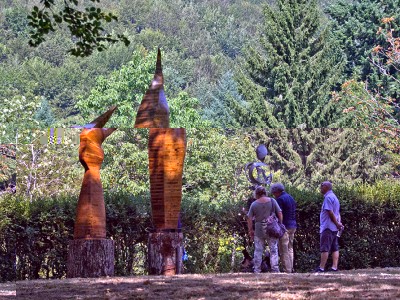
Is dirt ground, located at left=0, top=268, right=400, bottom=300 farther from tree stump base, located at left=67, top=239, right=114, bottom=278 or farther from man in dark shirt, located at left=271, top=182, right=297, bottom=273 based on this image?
man in dark shirt, located at left=271, top=182, right=297, bottom=273

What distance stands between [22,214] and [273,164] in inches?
211

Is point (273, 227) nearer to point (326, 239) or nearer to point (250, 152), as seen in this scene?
point (326, 239)

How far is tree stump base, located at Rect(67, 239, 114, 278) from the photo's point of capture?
50.8 feet

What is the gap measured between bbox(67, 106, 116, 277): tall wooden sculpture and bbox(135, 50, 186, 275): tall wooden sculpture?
2.33ft

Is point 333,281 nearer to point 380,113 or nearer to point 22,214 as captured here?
point 22,214

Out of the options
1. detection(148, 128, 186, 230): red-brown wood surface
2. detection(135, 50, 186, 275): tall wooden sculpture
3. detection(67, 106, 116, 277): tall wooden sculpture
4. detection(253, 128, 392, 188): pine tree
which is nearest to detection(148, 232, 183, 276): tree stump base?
detection(135, 50, 186, 275): tall wooden sculpture

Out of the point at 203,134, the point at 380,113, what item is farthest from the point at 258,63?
the point at 203,134

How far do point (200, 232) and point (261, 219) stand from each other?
9.07ft

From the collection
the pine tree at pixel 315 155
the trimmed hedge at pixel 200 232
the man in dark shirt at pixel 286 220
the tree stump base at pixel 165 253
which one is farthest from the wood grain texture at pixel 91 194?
the pine tree at pixel 315 155

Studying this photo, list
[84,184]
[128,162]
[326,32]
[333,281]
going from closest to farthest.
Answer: [333,281] < [84,184] < [128,162] < [326,32]

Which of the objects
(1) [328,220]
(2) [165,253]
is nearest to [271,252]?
(1) [328,220]

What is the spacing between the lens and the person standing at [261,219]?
15.2m

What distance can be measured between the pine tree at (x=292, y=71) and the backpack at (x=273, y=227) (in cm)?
3898

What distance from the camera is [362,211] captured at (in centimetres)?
1869
